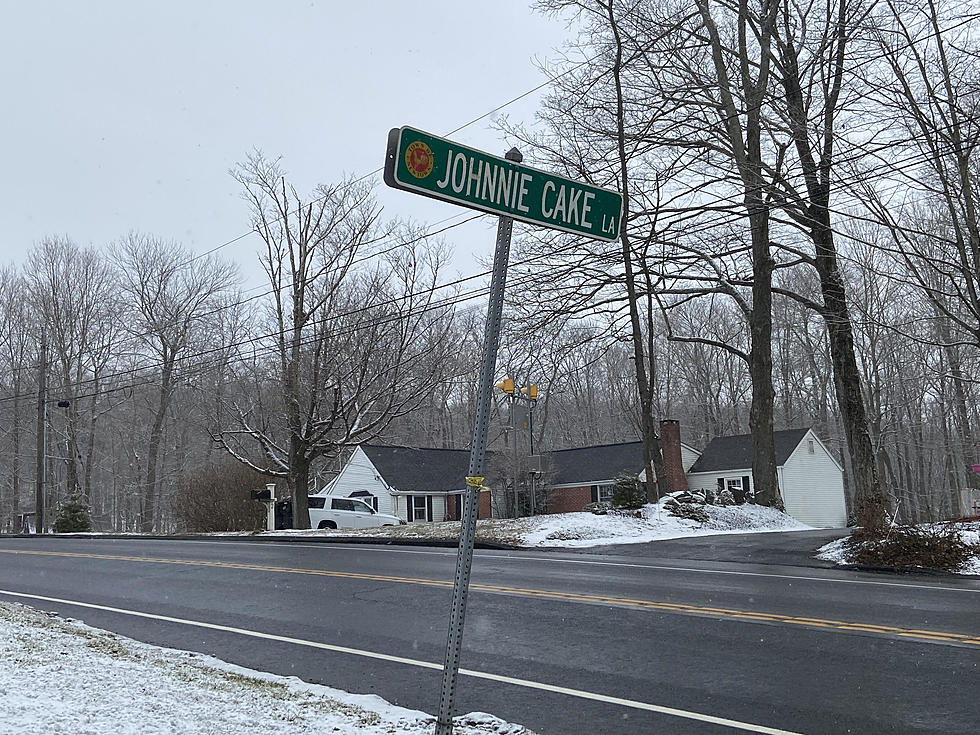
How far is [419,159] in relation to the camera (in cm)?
400

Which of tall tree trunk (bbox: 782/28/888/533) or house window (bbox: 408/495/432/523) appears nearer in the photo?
tall tree trunk (bbox: 782/28/888/533)

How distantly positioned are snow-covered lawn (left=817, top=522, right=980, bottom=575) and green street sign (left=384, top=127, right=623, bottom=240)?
37.2 feet

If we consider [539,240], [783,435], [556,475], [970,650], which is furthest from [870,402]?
[970,650]

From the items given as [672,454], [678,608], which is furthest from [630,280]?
[672,454]

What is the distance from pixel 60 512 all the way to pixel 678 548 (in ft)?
98.5

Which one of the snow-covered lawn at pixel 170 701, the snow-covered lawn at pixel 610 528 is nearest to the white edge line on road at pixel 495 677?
the snow-covered lawn at pixel 170 701

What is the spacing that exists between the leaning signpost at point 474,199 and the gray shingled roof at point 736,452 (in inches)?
1616

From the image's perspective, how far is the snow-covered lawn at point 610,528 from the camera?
63.5ft

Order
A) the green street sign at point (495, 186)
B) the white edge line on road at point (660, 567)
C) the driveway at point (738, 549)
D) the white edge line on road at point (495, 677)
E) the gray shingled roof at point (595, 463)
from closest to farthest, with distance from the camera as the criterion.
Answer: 1. the green street sign at point (495, 186)
2. the white edge line on road at point (495, 677)
3. the white edge line on road at point (660, 567)
4. the driveway at point (738, 549)
5. the gray shingled roof at point (595, 463)

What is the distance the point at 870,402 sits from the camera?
151ft

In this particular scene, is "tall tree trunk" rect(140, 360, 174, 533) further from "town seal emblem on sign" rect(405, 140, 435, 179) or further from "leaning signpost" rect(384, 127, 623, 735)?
"town seal emblem on sign" rect(405, 140, 435, 179)

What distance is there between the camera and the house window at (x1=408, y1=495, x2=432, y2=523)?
156 feet

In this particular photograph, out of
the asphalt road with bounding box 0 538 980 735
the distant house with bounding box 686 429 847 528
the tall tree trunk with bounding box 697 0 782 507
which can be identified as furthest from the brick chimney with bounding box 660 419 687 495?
the asphalt road with bounding box 0 538 980 735

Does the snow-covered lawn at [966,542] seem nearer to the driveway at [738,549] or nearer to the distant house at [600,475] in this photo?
the driveway at [738,549]
